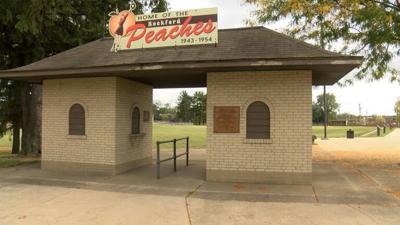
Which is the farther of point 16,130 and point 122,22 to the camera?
point 16,130

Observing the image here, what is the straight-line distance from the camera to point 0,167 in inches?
623

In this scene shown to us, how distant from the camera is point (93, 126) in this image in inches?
543

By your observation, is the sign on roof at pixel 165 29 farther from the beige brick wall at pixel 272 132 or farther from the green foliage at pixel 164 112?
the green foliage at pixel 164 112

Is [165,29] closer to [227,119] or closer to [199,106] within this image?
[227,119]

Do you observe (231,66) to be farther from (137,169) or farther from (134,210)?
(137,169)

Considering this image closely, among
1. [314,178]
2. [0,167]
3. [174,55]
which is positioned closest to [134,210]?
[174,55]

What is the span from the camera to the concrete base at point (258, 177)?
11.7 metres

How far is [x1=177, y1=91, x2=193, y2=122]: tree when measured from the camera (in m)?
149

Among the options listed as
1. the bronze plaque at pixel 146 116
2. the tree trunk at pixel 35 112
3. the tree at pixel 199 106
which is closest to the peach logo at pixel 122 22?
the bronze plaque at pixel 146 116

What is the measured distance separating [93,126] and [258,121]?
17.2ft

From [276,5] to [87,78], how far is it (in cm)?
833

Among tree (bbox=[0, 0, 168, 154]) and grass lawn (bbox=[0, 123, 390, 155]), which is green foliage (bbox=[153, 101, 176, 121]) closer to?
grass lawn (bbox=[0, 123, 390, 155])

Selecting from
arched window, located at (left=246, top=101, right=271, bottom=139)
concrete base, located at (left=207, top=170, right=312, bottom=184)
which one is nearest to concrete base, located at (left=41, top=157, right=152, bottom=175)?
concrete base, located at (left=207, top=170, right=312, bottom=184)

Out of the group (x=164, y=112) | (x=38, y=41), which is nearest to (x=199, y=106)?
(x=164, y=112)
